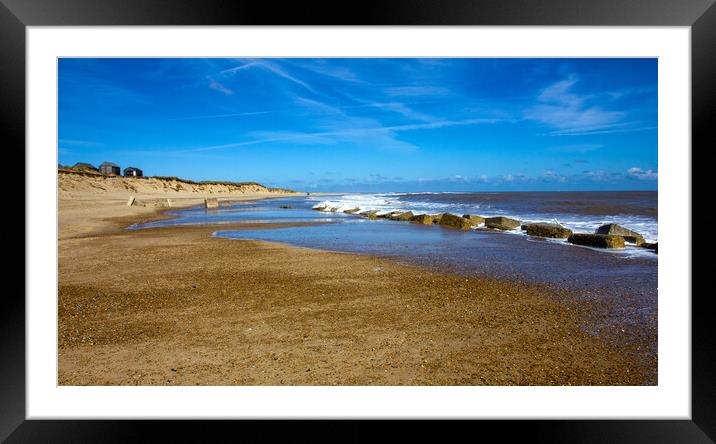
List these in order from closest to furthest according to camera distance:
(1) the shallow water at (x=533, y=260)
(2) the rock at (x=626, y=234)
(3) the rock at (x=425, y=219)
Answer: (1) the shallow water at (x=533, y=260)
(2) the rock at (x=626, y=234)
(3) the rock at (x=425, y=219)

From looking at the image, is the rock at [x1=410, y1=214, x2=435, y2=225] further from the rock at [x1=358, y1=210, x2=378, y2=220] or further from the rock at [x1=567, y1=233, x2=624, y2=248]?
the rock at [x1=567, y1=233, x2=624, y2=248]

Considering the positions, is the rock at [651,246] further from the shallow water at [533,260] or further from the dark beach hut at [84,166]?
the dark beach hut at [84,166]

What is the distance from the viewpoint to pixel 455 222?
35.2 feet

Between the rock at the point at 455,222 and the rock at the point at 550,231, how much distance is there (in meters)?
1.76

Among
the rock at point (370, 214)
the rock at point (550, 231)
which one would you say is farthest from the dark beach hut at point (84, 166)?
the rock at point (550, 231)

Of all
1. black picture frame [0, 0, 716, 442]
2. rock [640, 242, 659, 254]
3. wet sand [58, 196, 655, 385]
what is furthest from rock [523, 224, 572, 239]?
black picture frame [0, 0, 716, 442]

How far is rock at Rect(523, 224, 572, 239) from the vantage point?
8043mm

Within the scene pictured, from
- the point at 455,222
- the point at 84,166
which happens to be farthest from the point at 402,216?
the point at 84,166

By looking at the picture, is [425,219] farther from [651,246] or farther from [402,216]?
[651,246]

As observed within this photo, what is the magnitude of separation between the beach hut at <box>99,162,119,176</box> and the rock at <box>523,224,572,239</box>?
4308 centimetres

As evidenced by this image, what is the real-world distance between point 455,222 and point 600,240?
4.17 m

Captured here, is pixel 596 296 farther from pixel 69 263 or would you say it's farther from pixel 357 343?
pixel 69 263

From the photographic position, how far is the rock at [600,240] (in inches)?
266

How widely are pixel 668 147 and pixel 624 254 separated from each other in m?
4.45
